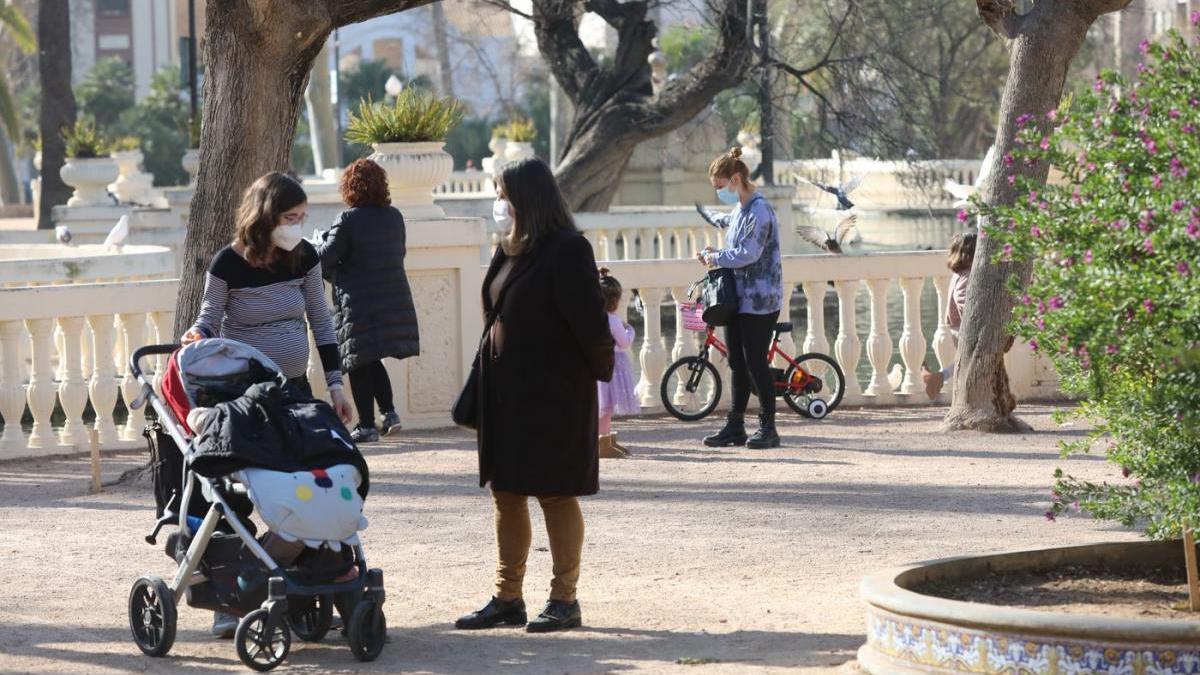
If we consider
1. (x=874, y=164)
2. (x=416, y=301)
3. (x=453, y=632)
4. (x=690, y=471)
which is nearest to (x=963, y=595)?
(x=453, y=632)

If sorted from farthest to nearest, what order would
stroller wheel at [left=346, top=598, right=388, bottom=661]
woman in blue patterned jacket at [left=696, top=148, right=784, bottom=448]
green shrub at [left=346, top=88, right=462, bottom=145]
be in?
1. green shrub at [left=346, top=88, right=462, bottom=145]
2. woman in blue patterned jacket at [left=696, top=148, right=784, bottom=448]
3. stroller wheel at [left=346, top=598, right=388, bottom=661]

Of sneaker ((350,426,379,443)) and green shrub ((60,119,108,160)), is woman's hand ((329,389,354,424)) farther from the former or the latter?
green shrub ((60,119,108,160))

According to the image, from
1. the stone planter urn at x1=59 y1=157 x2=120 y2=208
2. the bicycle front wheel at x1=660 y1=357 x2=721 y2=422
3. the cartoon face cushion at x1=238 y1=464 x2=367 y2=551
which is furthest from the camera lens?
the stone planter urn at x1=59 y1=157 x2=120 y2=208

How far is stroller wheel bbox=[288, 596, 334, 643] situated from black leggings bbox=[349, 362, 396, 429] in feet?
15.7

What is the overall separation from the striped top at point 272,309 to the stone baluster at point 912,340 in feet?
20.3

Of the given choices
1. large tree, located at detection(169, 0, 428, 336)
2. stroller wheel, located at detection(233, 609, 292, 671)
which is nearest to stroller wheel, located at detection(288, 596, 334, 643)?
stroller wheel, located at detection(233, 609, 292, 671)

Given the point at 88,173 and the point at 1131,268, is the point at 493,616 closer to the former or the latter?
the point at 1131,268

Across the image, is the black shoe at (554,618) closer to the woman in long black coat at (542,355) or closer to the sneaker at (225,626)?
the woman in long black coat at (542,355)

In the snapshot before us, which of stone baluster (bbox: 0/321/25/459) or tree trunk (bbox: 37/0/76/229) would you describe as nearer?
stone baluster (bbox: 0/321/25/459)

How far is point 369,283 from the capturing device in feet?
35.7

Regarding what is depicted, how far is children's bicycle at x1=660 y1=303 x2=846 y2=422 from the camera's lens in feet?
39.9

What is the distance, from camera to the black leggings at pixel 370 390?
11.1 meters

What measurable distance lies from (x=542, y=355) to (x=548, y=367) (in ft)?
0.14

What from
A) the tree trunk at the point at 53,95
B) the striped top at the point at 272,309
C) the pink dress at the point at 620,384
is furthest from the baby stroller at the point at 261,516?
the tree trunk at the point at 53,95
